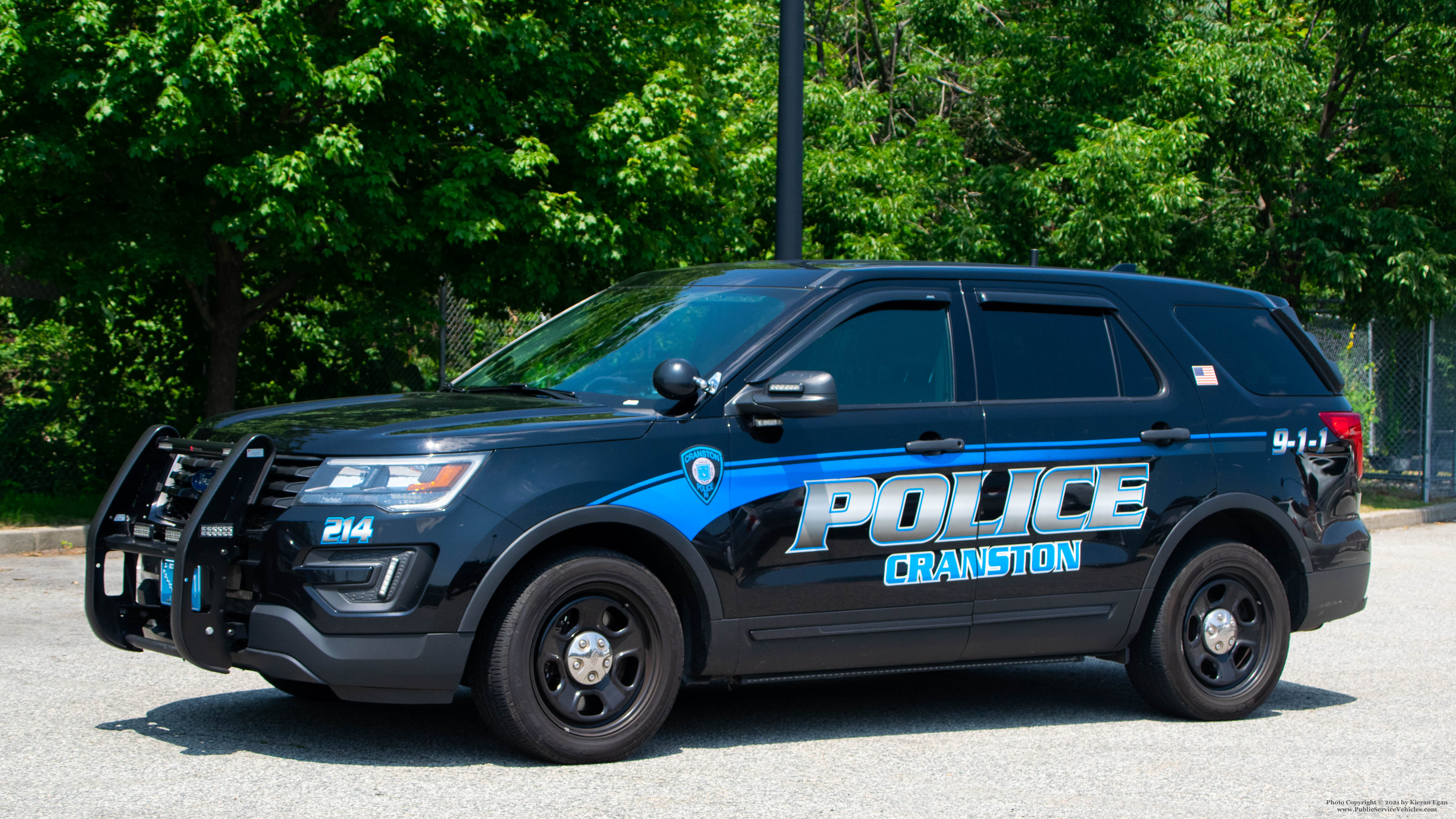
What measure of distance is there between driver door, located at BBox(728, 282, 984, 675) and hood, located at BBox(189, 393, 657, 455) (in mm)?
539

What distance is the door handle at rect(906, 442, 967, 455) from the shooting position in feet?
19.2

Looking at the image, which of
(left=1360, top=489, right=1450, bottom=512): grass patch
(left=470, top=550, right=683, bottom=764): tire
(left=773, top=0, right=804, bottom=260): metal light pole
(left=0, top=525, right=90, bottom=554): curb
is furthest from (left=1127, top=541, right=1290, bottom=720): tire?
(left=1360, top=489, right=1450, bottom=512): grass patch

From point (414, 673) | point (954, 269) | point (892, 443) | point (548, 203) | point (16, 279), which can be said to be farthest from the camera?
point (16, 279)

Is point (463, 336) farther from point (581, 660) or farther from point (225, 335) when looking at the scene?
point (581, 660)

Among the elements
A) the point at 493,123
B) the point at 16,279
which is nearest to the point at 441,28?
the point at 493,123

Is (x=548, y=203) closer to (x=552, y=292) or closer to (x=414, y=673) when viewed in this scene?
(x=552, y=292)

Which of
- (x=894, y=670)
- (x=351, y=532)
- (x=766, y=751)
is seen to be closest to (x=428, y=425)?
(x=351, y=532)

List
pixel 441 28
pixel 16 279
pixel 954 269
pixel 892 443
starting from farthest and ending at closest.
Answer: pixel 16 279, pixel 441 28, pixel 954 269, pixel 892 443

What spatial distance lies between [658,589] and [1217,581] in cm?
280

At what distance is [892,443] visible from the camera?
5832mm

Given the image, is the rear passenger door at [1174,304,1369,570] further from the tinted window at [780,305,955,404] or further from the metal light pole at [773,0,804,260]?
the metal light pole at [773,0,804,260]

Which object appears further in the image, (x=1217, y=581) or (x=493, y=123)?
(x=493, y=123)

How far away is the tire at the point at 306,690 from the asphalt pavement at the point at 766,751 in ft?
0.18

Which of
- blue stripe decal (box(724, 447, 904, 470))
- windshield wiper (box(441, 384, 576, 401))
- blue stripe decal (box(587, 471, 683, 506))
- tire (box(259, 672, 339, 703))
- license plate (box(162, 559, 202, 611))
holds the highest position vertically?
windshield wiper (box(441, 384, 576, 401))
